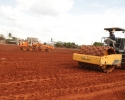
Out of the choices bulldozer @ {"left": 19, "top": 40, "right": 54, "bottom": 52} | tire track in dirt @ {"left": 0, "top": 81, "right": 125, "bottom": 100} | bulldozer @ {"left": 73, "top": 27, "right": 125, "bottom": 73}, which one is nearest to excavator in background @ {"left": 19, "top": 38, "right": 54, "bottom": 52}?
bulldozer @ {"left": 19, "top": 40, "right": 54, "bottom": 52}

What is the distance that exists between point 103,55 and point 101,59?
307mm

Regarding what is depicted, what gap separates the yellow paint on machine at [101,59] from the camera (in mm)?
9616

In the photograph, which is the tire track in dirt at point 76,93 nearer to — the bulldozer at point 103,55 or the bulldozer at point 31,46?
the bulldozer at point 103,55

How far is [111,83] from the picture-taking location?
26.2 ft

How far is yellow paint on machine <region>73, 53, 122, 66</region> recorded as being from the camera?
9.62 metres

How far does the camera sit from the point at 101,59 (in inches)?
376

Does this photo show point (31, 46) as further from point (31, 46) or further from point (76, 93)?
point (76, 93)

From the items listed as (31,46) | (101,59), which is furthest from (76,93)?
(31,46)

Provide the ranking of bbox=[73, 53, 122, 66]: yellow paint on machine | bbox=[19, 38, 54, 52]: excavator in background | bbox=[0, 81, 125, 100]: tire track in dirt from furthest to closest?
bbox=[19, 38, 54, 52]: excavator in background
bbox=[73, 53, 122, 66]: yellow paint on machine
bbox=[0, 81, 125, 100]: tire track in dirt

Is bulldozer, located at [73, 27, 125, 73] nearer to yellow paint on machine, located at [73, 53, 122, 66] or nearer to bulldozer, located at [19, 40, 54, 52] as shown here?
yellow paint on machine, located at [73, 53, 122, 66]

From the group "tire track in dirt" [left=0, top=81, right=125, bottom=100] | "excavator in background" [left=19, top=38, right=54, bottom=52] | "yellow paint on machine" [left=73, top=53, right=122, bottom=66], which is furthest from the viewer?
"excavator in background" [left=19, top=38, right=54, bottom=52]

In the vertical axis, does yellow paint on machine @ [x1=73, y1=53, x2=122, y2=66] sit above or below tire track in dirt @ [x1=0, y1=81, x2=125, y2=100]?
above

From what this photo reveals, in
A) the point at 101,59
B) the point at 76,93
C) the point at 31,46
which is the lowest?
the point at 76,93

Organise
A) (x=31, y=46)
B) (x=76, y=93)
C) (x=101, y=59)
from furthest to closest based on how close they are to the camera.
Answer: (x=31, y=46)
(x=101, y=59)
(x=76, y=93)
